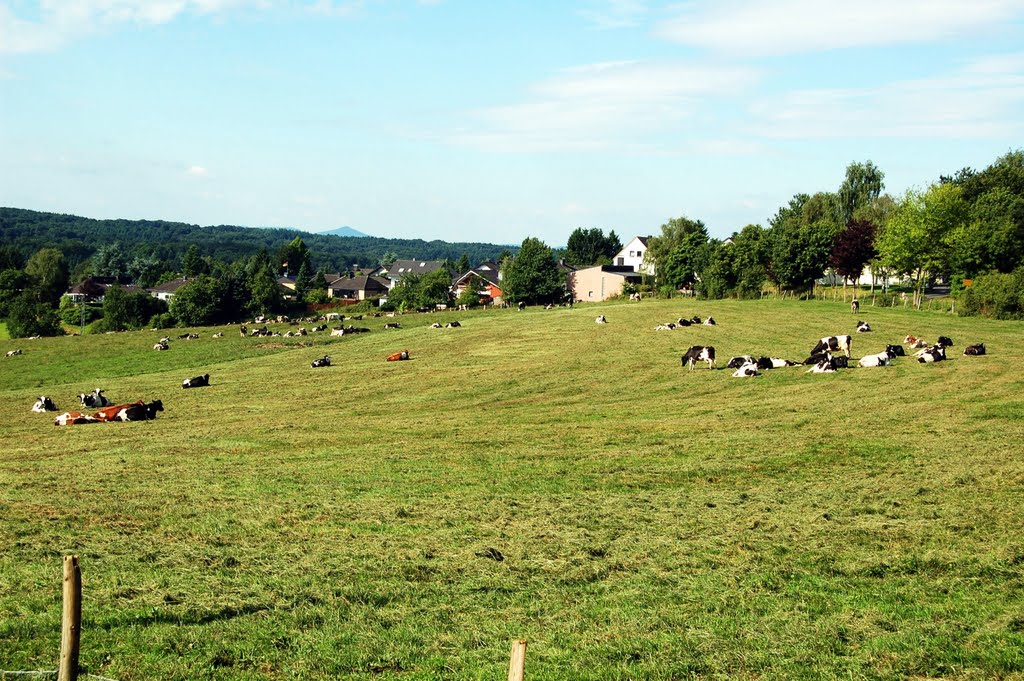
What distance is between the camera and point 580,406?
86.2 feet

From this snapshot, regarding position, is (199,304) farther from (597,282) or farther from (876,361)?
(876,361)

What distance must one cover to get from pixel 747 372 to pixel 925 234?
4174 centimetres

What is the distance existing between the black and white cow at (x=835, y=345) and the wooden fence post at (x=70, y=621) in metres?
32.0

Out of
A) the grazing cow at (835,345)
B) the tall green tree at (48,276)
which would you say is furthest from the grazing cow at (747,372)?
the tall green tree at (48,276)

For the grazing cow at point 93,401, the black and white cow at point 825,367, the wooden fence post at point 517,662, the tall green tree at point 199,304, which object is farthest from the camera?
the tall green tree at point 199,304

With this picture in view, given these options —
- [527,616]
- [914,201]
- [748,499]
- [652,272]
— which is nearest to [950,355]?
[748,499]

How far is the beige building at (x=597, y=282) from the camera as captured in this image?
111 metres

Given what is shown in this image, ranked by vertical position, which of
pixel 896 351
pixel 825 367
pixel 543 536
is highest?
pixel 896 351

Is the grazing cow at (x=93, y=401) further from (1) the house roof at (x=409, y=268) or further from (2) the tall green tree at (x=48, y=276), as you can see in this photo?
(1) the house roof at (x=409, y=268)

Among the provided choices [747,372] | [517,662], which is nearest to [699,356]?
[747,372]

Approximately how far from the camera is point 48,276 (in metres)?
145

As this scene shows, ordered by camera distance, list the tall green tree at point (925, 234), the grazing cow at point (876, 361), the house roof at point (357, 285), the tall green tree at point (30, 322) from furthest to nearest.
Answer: the house roof at point (357, 285), the tall green tree at point (30, 322), the tall green tree at point (925, 234), the grazing cow at point (876, 361)

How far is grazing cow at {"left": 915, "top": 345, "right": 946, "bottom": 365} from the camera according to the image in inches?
1240

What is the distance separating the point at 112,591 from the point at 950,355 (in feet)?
110
